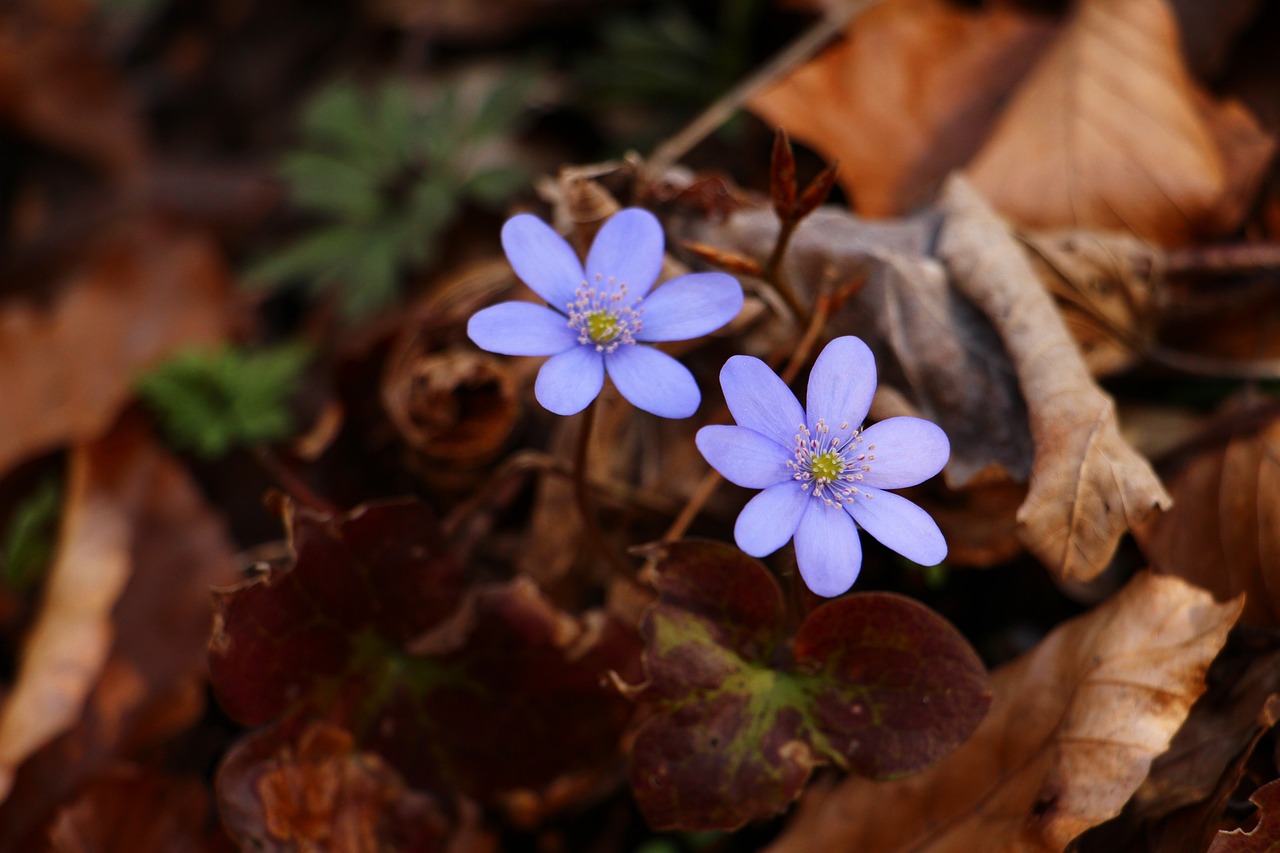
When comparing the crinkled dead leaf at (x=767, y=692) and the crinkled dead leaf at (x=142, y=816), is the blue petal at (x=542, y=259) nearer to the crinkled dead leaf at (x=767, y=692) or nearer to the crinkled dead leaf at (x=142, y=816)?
the crinkled dead leaf at (x=767, y=692)

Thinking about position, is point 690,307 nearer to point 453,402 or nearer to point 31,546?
point 453,402

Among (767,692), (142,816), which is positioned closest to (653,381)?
(767,692)

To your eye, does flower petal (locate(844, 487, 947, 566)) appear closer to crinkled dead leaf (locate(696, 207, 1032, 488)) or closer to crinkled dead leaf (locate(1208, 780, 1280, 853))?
crinkled dead leaf (locate(696, 207, 1032, 488))


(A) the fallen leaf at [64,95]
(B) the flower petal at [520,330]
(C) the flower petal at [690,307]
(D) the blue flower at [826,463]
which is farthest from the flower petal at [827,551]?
(A) the fallen leaf at [64,95]

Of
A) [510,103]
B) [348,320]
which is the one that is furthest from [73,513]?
[510,103]

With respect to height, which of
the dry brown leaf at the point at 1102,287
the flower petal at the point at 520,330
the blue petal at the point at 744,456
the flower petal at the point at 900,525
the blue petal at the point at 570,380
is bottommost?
the dry brown leaf at the point at 1102,287

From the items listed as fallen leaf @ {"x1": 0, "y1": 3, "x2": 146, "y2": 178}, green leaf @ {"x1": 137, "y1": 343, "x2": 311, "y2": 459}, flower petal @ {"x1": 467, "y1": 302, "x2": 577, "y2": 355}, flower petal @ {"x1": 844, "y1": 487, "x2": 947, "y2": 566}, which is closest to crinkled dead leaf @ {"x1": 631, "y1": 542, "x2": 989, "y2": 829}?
flower petal @ {"x1": 844, "y1": 487, "x2": 947, "y2": 566}

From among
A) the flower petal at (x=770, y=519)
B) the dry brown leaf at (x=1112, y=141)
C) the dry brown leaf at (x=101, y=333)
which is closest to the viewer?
the flower petal at (x=770, y=519)
